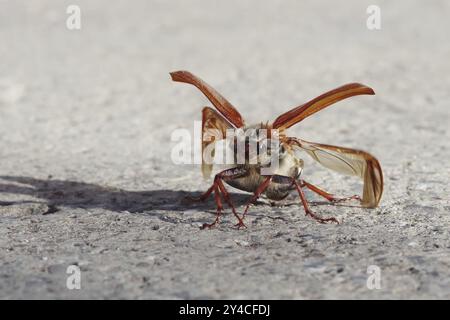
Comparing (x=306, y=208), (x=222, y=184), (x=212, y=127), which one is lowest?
(x=306, y=208)

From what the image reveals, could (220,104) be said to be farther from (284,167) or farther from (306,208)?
(306,208)

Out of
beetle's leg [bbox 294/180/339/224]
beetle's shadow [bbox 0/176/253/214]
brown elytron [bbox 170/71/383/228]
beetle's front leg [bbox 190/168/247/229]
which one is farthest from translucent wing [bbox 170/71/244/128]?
beetle's shadow [bbox 0/176/253/214]

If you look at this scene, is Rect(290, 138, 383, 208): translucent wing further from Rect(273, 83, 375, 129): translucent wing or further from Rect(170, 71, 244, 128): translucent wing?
Rect(170, 71, 244, 128): translucent wing

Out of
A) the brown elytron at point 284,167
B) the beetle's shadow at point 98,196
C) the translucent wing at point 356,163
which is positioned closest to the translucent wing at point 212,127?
the brown elytron at point 284,167

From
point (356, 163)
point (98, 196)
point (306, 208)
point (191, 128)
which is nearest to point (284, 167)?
point (306, 208)

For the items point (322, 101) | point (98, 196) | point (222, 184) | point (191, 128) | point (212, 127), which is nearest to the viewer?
point (322, 101)
